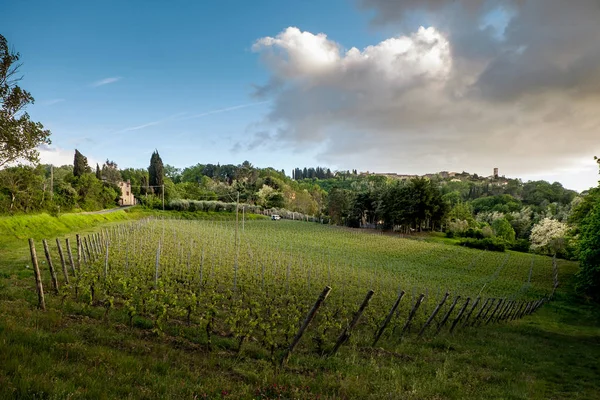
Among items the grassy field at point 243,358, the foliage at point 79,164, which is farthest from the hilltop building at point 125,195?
the grassy field at point 243,358

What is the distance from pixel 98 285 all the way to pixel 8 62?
1912 cm

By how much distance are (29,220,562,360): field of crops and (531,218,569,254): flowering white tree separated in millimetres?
2814

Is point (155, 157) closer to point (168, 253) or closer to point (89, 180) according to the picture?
point (89, 180)

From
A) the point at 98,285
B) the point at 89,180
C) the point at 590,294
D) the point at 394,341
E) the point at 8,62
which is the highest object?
the point at 8,62

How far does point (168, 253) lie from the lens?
976 inches

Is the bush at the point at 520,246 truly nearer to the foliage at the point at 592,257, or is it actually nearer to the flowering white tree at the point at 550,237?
the flowering white tree at the point at 550,237

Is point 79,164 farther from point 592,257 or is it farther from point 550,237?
point 550,237

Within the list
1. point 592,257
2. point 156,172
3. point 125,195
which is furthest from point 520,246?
point 125,195

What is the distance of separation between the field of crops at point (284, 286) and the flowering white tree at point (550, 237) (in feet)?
9.23

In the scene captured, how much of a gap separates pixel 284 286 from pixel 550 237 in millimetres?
53535

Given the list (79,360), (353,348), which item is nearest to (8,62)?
(79,360)

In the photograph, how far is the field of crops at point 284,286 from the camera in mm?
10188

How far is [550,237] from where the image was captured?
54.0 meters

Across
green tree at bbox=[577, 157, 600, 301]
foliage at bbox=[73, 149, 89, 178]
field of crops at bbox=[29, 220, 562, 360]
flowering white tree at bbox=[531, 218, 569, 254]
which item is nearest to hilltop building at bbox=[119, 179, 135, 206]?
foliage at bbox=[73, 149, 89, 178]
